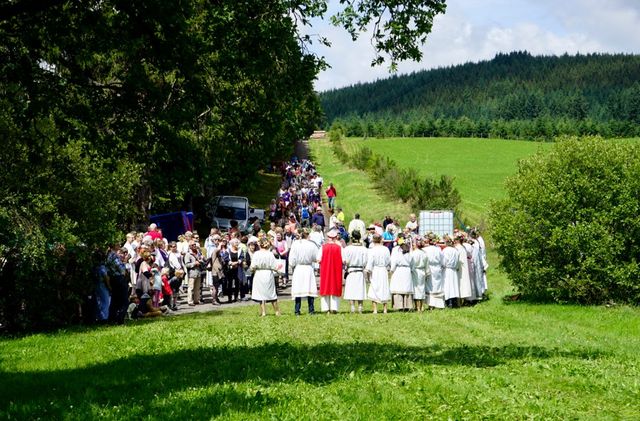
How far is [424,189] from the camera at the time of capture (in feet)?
151

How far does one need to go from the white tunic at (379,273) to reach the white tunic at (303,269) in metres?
1.64

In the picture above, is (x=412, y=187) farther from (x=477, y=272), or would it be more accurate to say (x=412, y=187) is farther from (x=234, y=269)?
(x=234, y=269)

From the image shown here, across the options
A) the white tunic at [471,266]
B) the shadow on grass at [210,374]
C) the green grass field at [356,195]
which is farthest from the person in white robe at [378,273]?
the green grass field at [356,195]

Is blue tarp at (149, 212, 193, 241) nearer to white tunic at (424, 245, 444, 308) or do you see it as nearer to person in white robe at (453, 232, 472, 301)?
person in white robe at (453, 232, 472, 301)

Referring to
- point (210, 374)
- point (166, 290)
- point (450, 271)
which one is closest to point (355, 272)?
point (450, 271)

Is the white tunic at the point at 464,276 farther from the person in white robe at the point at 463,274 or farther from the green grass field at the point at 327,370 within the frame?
the green grass field at the point at 327,370

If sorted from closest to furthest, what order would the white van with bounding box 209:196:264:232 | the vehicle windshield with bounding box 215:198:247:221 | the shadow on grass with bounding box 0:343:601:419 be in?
the shadow on grass with bounding box 0:343:601:419, the white van with bounding box 209:196:264:232, the vehicle windshield with bounding box 215:198:247:221

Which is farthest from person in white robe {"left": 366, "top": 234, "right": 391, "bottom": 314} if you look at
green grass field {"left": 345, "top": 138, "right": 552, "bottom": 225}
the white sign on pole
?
green grass field {"left": 345, "top": 138, "right": 552, "bottom": 225}

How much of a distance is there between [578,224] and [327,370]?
13.6 meters

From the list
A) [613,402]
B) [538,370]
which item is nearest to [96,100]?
[538,370]

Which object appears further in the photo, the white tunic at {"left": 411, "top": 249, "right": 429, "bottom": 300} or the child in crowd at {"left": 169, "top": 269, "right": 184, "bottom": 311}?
the child in crowd at {"left": 169, "top": 269, "right": 184, "bottom": 311}

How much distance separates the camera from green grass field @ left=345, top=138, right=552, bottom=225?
240 feet

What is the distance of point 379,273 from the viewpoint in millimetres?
20656

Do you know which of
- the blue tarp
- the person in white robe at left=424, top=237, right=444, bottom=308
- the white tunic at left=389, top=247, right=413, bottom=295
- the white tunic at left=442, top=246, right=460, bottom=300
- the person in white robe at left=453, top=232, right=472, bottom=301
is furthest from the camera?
the blue tarp
